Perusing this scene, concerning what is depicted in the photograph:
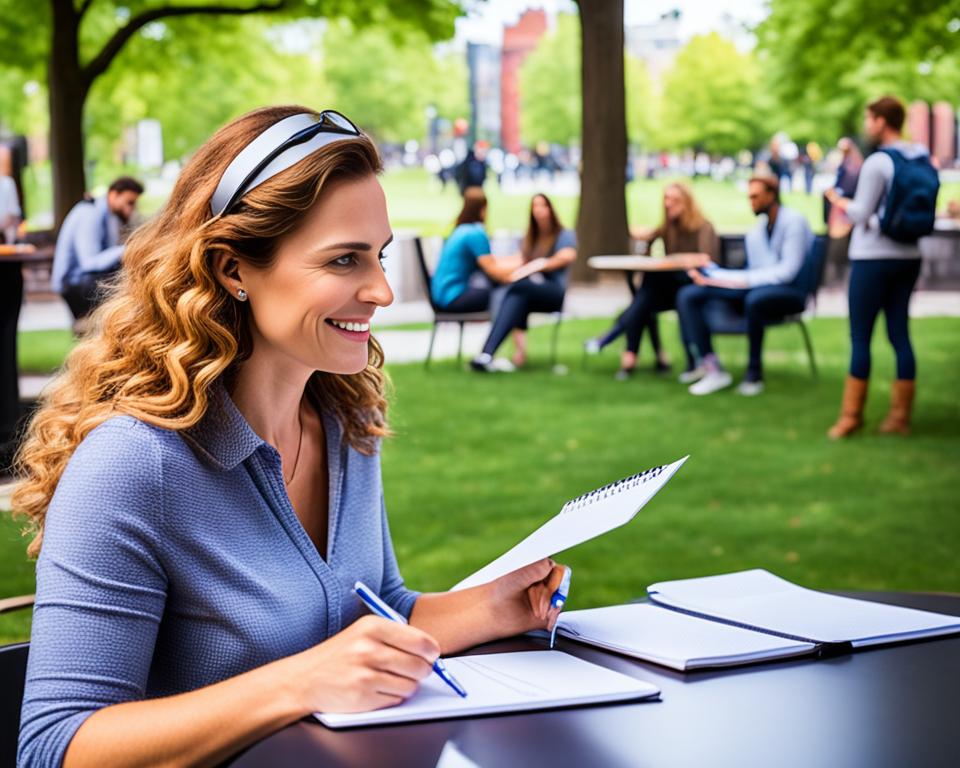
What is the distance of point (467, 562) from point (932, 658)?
4.20 m

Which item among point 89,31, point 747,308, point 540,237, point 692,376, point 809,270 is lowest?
point 692,376

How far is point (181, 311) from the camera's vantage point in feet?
5.92

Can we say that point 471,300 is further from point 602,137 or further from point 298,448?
point 298,448

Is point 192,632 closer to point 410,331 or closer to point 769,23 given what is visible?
point 410,331

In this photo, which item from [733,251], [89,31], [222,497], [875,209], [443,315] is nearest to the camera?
[222,497]

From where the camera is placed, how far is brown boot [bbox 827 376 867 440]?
8.88 metres

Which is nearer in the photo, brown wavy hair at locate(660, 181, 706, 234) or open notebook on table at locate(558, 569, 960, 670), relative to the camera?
open notebook on table at locate(558, 569, 960, 670)

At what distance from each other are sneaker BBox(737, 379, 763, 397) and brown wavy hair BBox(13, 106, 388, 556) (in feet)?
30.1

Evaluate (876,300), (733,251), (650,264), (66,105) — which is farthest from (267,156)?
(66,105)

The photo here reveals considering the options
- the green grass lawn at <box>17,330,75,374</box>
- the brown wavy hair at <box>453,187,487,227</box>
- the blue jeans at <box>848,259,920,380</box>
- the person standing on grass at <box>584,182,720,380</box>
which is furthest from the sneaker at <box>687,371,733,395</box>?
the green grass lawn at <box>17,330,75,374</box>

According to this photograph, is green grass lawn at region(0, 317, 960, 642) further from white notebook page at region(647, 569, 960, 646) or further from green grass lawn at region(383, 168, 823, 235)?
green grass lawn at region(383, 168, 823, 235)

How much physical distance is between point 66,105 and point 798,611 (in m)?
18.7

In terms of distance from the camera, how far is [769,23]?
2711 centimetres

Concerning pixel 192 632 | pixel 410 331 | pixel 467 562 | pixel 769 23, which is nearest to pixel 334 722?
pixel 192 632
